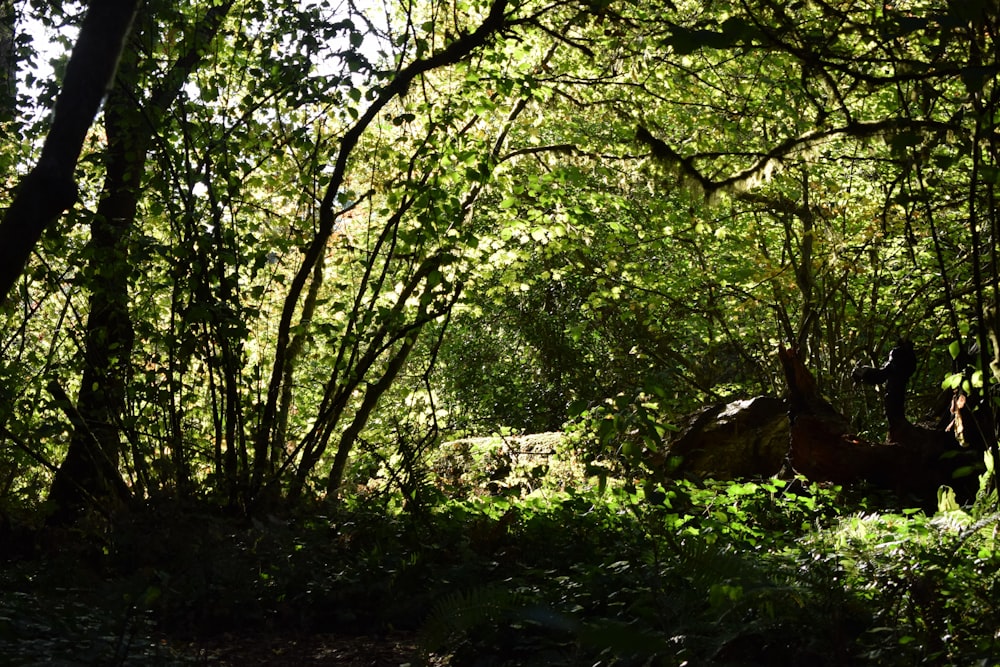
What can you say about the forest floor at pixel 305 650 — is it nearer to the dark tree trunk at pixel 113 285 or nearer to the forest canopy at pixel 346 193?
the forest canopy at pixel 346 193

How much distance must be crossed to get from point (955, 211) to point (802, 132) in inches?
97.1

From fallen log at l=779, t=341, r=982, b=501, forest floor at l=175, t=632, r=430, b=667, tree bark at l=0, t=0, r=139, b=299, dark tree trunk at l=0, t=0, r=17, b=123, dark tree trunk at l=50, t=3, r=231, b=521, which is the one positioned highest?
dark tree trunk at l=0, t=0, r=17, b=123

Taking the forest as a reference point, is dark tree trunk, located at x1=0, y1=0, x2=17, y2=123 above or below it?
above

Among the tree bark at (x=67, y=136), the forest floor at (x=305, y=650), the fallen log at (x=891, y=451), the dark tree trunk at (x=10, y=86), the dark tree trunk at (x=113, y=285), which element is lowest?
the forest floor at (x=305, y=650)

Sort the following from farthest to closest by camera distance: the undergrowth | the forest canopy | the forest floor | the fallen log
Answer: the fallen log
the forest canopy
the forest floor
the undergrowth

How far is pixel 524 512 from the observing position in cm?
675

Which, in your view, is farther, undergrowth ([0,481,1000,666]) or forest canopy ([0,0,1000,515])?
forest canopy ([0,0,1000,515])

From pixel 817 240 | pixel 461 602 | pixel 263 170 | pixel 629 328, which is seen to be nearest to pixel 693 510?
pixel 461 602

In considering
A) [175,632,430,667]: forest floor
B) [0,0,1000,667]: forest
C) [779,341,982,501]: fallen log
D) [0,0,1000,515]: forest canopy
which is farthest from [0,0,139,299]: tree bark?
[779,341,982,501]: fallen log

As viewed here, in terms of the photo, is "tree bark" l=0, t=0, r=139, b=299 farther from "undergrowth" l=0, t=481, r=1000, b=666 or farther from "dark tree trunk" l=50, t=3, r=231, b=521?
"dark tree trunk" l=50, t=3, r=231, b=521

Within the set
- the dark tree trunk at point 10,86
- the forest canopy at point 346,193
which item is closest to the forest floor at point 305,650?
the forest canopy at point 346,193

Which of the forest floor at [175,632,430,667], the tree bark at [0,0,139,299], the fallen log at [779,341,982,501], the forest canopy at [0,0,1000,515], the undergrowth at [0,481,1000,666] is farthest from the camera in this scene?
the fallen log at [779,341,982,501]

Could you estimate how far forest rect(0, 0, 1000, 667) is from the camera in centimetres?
384

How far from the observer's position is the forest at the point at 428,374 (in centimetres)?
384
